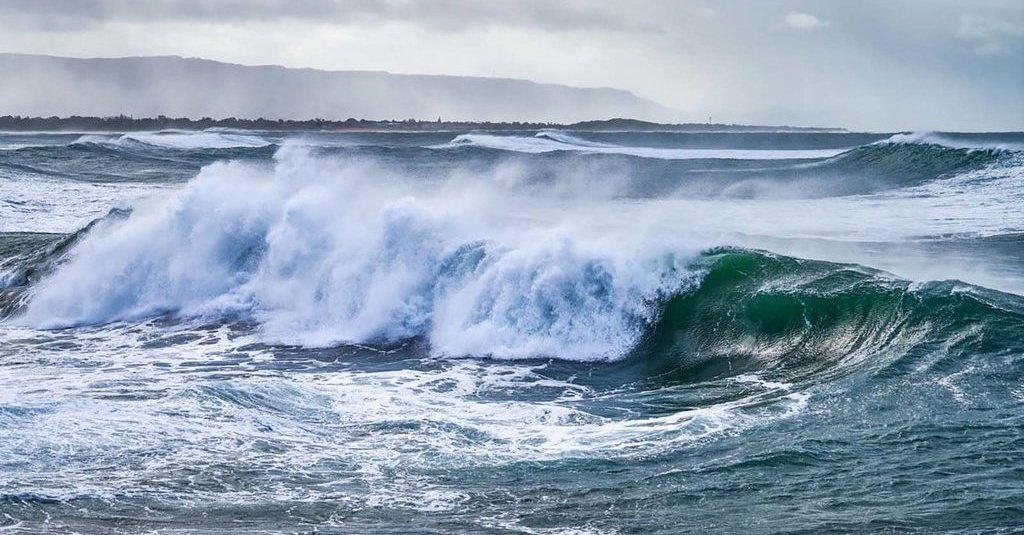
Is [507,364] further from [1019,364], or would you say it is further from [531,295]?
[1019,364]

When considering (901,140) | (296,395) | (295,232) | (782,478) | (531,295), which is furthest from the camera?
(901,140)

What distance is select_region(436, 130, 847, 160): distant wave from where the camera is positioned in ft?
184

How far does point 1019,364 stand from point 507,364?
5625mm

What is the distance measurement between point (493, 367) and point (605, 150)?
163 ft

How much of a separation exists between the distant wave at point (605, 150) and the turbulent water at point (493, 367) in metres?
29.6

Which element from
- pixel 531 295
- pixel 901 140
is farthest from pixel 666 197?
pixel 531 295

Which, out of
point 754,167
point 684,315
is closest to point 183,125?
point 754,167

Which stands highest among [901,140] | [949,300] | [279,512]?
[901,140]

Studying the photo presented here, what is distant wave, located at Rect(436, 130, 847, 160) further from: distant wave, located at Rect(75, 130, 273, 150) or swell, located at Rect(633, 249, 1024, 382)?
swell, located at Rect(633, 249, 1024, 382)

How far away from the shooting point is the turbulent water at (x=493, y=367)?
847cm

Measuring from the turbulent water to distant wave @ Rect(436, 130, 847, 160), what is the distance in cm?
2957

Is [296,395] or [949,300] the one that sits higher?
[949,300]

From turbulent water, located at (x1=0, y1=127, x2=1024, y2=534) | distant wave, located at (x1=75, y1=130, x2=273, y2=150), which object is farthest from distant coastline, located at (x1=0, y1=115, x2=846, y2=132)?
turbulent water, located at (x1=0, y1=127, x2=1024, y2=534)

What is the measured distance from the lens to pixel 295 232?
18.5 m
